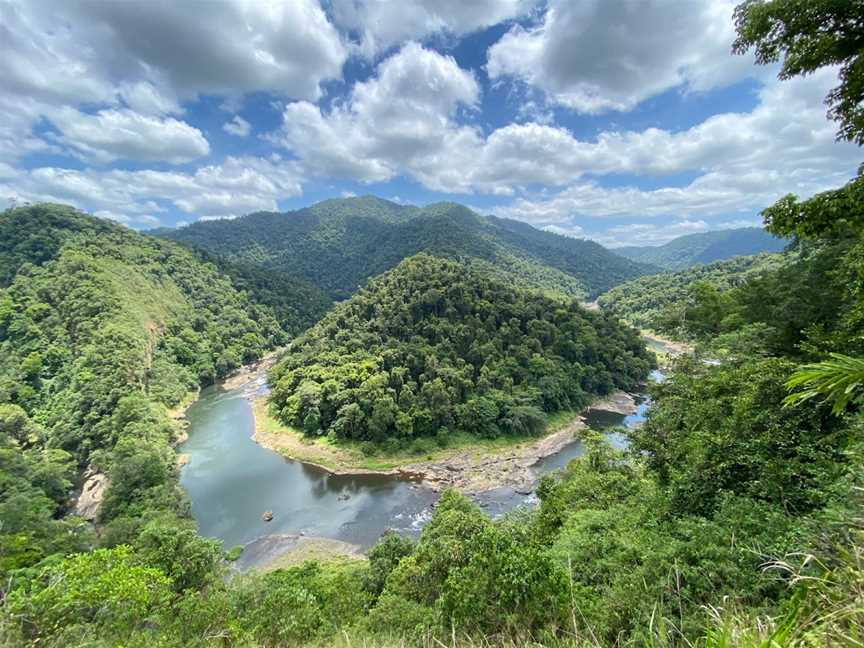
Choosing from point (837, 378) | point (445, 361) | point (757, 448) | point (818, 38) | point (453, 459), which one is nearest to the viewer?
point (837, 378)

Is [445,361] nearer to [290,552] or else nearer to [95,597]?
[290,552]

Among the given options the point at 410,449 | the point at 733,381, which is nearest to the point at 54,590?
the point at 733,381

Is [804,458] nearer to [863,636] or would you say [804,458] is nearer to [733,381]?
[733,381]

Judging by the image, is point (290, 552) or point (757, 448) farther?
point (290, 552)

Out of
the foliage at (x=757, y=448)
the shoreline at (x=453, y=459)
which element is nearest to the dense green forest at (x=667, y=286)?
the shoreline at (x=453, y=459)

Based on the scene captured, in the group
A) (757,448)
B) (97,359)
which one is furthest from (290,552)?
(97,359)

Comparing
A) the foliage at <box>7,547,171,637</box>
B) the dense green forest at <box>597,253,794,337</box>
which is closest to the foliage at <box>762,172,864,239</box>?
the foliage at <box>7,547,171,637</box>

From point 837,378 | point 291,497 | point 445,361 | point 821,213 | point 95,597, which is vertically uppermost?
point 821,213
